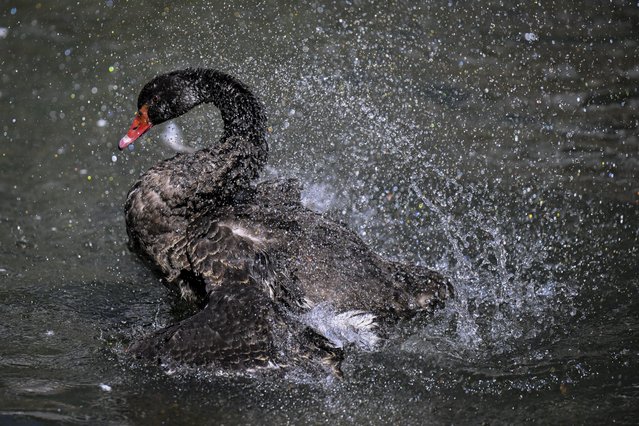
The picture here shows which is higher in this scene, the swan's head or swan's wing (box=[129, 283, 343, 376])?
the swan's head

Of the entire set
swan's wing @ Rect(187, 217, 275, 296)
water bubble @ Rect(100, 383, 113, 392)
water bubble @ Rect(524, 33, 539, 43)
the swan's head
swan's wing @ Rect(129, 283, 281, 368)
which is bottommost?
water bubble @ Rect(100, 383, 113, 392)

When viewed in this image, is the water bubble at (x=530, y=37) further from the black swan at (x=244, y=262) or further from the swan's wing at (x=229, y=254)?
the swan's wing at (x=229, y=254)

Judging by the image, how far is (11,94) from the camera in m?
8.73

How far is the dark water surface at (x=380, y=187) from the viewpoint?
4758mm

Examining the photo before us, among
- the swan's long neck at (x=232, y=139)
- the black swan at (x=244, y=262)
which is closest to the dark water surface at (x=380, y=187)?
the black swan at (x=244, y=262)

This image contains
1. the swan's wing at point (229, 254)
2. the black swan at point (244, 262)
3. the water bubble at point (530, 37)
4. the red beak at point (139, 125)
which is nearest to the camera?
the black swan at point (244, 262)

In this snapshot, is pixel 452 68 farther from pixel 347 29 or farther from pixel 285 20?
pixel 285 20

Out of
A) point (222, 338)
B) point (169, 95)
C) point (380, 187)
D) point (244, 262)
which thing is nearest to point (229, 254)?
point (244, 262)

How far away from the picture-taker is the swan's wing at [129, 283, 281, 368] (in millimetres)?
4680

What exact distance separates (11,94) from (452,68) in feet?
15.1

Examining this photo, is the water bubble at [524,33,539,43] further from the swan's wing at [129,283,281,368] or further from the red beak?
the swan's wing at [129,283,281,368]

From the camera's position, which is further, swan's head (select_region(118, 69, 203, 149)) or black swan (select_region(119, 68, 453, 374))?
swan's head (select_region(118, 69, 203, 149))

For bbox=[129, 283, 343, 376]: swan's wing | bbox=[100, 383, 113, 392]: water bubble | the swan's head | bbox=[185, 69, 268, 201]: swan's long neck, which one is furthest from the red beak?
bbox=[100, 383, 113, 392]: water bubble

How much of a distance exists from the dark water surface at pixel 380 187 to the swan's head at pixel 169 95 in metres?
1.31
